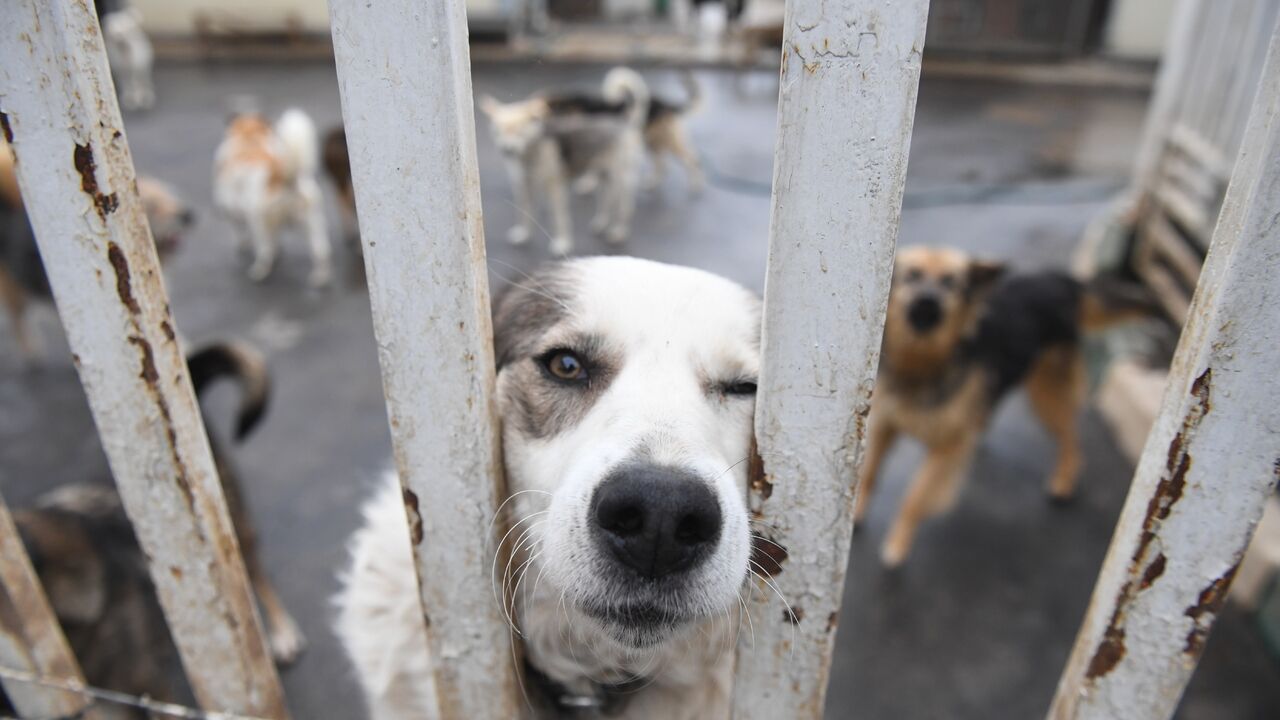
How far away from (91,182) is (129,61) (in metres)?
11.7

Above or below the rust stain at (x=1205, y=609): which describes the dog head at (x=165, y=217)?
below

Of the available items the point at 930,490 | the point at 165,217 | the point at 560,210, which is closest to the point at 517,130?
the point at 560,210

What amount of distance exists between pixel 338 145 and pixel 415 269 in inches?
228

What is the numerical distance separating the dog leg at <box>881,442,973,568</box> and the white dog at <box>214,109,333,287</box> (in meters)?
4.38

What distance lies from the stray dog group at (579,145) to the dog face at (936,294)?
322 cm

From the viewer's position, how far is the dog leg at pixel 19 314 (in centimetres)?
439

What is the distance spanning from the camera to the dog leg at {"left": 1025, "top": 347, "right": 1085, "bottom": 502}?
11.6 ft

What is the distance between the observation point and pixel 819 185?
72 centimetres

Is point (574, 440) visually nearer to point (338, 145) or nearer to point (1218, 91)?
point (1218, 91)

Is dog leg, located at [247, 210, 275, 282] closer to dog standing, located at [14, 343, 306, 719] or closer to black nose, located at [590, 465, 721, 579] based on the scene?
dog standing, located at [14, 343, 306, 719]

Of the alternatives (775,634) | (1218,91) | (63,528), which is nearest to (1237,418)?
(775,634)

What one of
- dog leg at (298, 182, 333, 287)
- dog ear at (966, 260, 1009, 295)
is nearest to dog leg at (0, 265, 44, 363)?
dog leg at (298, 182, 333, 287)

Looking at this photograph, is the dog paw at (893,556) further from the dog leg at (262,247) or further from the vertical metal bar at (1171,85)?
the dog leg at (262,247)

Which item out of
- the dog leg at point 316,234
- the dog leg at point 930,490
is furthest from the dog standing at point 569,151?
the dog leg at point 930,490
